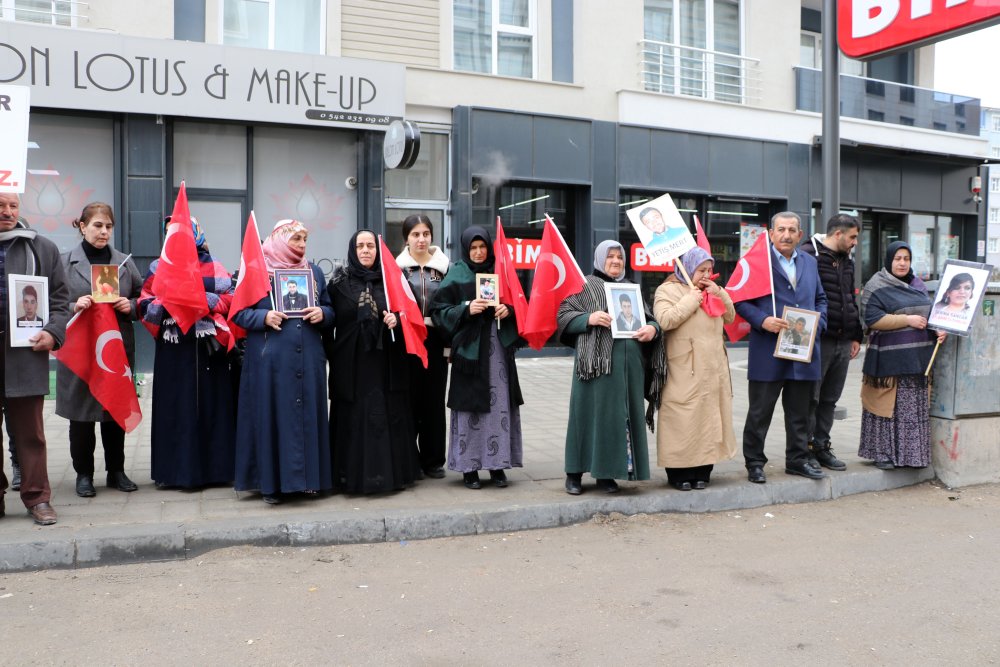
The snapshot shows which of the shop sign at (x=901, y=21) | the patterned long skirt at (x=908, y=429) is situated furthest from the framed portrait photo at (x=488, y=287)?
the shop sign at (x=901, y=21)

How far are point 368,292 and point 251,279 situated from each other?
0.76 m

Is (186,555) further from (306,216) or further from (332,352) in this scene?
(306,216)

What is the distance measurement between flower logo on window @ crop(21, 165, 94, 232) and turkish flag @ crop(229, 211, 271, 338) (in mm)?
7779

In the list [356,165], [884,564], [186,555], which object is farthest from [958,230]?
[186,555]

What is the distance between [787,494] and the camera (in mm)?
6246

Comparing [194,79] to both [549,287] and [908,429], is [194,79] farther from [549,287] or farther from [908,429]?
[908,429]

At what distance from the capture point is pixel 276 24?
12.9 meters

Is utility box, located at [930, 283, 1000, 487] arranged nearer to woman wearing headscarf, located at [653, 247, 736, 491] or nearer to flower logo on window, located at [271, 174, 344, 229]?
woman wearing headscarf, located at [653, 247, 736, 491]

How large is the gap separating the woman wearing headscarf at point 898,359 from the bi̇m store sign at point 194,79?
27.2 feet

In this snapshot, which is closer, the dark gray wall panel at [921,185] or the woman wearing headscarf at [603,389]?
the woman wearing headscarf at [603,389]

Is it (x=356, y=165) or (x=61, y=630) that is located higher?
(x=356, y=165)

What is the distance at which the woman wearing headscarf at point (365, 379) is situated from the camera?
18.3ft

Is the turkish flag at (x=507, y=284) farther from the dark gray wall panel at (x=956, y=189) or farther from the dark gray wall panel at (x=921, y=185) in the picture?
the dark gray wall panel at (x=956, y=189)

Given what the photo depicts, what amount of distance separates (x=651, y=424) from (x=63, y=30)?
953 centimetres
